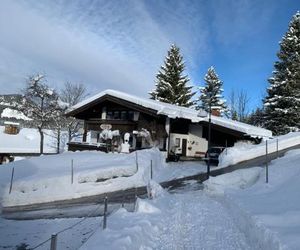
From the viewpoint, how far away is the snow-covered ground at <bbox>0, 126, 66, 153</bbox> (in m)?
42.5

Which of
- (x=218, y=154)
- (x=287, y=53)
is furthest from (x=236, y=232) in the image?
(x=287, y=53)

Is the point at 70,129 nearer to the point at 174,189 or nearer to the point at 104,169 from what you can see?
the point at 104,169

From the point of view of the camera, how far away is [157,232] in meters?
9.95

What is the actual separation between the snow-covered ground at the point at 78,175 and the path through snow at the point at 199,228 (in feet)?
26.0

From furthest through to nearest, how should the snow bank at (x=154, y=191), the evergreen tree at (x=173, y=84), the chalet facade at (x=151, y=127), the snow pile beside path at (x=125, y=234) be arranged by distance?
the evergreen tree at (x=173, y=84), the chalet facade at (x=151, y=127), the snow bank at (x=154, y=191), the snow pile beside path at (x=125, y=234)

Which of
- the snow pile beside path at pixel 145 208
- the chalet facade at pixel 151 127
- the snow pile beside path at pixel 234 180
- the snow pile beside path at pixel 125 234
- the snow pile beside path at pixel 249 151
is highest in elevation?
the chalet facade at pixel 151 127

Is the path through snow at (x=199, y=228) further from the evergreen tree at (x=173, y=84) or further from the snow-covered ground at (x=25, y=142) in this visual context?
the evergreen tree at (x=173, y=84)

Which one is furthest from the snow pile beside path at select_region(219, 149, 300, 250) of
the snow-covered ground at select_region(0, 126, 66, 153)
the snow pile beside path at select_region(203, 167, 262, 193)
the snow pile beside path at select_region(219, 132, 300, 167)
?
the snow-covered ground at select_region(0, 126, 66, 153)

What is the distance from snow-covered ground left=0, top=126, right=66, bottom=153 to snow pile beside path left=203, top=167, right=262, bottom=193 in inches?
1088

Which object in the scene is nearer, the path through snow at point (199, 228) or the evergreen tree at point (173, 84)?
the path through snow at point (199, 228)

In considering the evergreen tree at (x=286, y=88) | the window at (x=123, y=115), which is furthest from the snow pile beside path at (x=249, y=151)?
the window at (x=123, y=115)

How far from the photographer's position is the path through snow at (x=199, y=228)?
8.98 m

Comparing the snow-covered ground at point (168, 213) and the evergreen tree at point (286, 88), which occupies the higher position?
the evergreen tree at point (286, 88)

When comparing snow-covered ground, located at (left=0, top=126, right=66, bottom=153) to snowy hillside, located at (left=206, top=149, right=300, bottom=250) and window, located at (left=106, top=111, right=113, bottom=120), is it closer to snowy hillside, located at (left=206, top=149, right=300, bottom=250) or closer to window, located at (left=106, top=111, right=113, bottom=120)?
window, located at (left=106, top=111, right=113, bottom=120)
